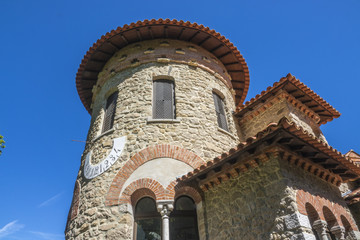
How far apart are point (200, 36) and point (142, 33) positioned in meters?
2.20

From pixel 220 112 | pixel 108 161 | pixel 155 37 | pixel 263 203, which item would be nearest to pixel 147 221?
pixel 108 161

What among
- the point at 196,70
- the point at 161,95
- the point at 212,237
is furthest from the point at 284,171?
the point at 196,70

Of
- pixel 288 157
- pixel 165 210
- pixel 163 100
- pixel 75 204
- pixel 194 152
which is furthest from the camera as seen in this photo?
pixel 163 100

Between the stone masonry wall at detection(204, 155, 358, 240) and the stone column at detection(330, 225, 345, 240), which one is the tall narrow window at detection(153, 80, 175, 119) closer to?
the stone masonry wall at detection(204, 155, 358, 240)

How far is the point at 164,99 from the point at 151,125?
129 cm

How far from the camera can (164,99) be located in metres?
8.73

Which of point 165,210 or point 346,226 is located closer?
point 165,210

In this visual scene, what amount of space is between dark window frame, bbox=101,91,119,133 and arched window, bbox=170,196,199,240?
3.53 metres

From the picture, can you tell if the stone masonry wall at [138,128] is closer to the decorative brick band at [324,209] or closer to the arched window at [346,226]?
the decorative brick band at [324,209]

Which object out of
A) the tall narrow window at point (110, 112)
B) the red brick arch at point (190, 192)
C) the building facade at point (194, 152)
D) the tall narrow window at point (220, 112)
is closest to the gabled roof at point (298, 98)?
the building facade at point (194, 152)

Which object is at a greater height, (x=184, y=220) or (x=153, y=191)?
(x=153, y=191)

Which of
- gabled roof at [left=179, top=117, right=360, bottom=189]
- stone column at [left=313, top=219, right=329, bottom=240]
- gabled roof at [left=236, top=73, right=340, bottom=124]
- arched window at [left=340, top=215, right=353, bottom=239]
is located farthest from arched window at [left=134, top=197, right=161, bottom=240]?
gabled roof at [left=236, top=73, right=340, bottom=124]

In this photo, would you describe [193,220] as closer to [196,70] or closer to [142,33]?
[196,70]

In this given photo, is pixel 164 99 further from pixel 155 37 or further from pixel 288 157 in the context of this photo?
pixel 288 157
